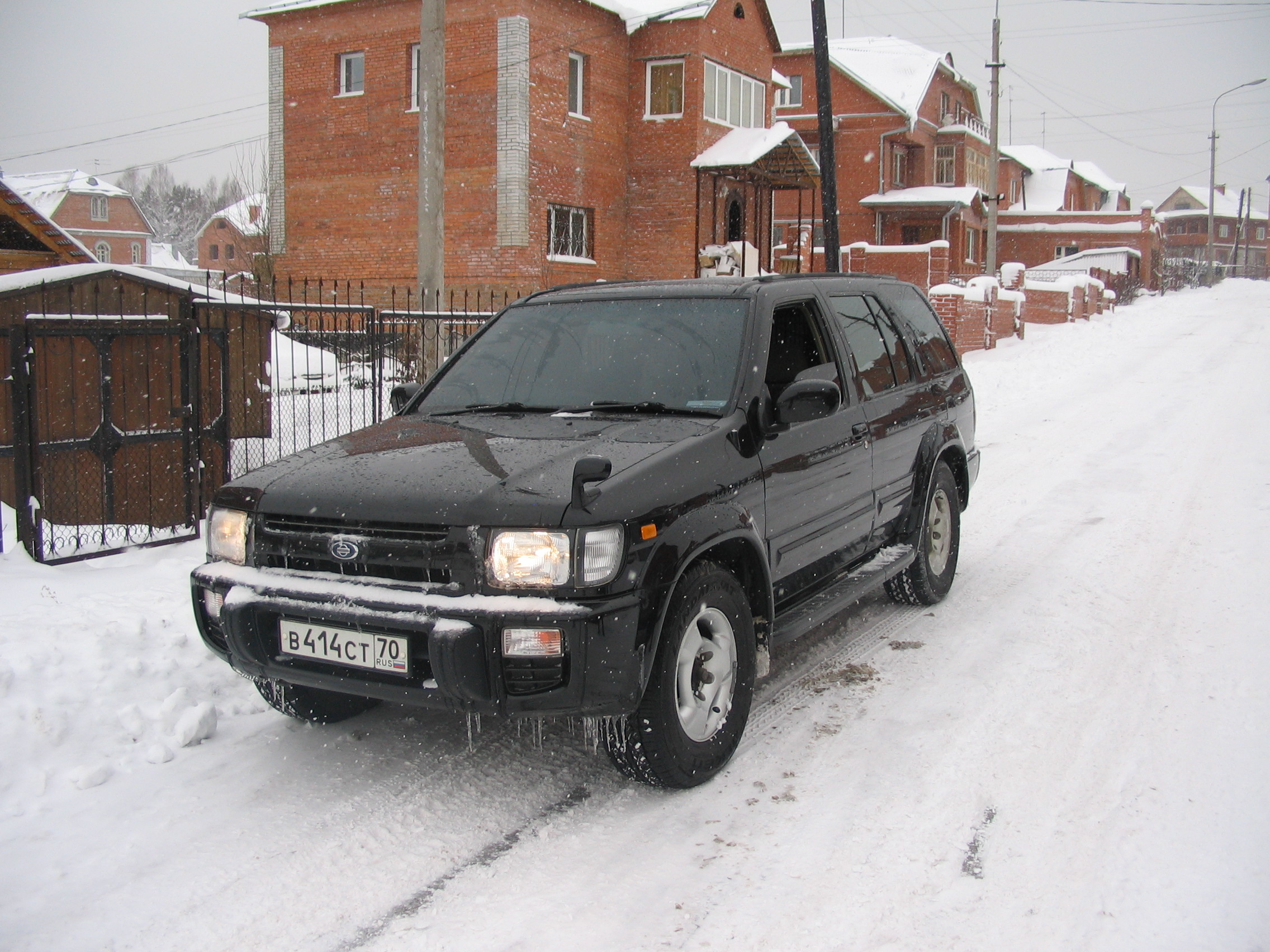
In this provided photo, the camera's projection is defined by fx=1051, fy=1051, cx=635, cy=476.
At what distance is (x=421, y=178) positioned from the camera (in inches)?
468

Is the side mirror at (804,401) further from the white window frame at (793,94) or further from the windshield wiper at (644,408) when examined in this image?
the white window frame at (793,94)

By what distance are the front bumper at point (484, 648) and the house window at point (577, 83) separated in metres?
23.5

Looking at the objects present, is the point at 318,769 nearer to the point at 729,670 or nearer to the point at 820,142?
the point at 729,670

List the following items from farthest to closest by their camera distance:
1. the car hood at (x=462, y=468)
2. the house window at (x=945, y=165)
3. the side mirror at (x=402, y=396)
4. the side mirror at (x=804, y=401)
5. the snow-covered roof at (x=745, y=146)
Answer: the house window at (x=945, y=165) → the snow-covered roof at (x=745, y=146) → the side mirror at (x=402, y=396) → the side mirror at (x=804, y=401) → the car hood at (x=462, y=468)

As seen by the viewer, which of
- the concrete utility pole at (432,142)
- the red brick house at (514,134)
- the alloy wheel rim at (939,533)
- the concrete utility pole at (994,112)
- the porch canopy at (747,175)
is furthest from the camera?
the concrete utility pole at (994,112)

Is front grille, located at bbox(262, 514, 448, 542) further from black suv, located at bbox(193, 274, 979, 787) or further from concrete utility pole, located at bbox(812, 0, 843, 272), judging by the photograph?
concrete utility pole, located at bbox(812, 0, 843, 272)

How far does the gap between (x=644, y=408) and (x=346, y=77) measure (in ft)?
82.2

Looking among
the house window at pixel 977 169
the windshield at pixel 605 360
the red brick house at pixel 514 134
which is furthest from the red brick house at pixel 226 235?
the windshield at pixel 605 360

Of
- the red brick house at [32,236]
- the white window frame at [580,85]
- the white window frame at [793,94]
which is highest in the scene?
the white window frame at [793,94]

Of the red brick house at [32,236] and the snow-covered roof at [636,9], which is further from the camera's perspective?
the snow-covered roof at [636,9]

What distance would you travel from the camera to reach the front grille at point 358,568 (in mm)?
3391

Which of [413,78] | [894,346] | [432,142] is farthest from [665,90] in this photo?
[894,346]

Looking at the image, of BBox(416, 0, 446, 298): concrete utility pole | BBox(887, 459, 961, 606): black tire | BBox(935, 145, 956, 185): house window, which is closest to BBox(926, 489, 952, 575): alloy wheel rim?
BBox(887, 459, 961, 606): black tire

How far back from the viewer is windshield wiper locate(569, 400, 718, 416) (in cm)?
415
